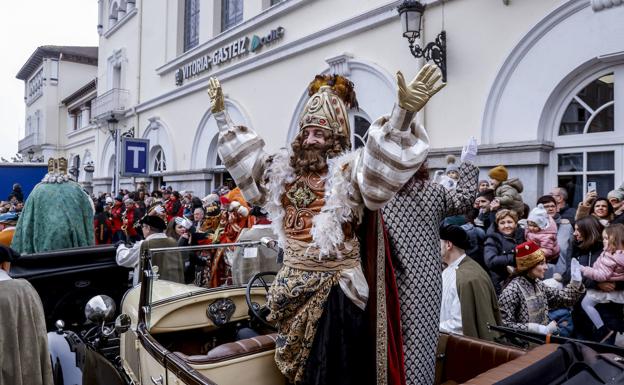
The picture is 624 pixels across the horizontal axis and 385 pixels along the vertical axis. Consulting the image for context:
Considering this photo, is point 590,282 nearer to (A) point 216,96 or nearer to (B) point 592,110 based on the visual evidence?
(B) point 592,110

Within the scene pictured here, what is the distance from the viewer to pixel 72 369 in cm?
337

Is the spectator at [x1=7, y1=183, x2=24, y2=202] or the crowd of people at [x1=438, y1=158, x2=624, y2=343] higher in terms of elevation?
the spectator at [x1=7, y1=183, x2=24, y2=202]

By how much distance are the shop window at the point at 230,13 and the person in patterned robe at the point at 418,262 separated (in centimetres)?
1049

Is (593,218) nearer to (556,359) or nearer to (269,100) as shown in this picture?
(556,359)

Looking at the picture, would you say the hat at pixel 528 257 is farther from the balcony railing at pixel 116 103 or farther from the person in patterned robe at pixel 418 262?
the balcony railing at pixel 116 103

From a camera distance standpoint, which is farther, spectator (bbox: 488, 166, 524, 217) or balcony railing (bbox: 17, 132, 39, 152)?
balcony railing (bbox: 17, 132, 39, 152)

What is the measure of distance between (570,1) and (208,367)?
213 inches

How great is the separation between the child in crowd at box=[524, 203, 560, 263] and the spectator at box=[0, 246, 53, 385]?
3861mm

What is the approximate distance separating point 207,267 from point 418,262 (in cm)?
191

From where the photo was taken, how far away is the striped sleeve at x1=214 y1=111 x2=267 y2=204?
8.45 feet

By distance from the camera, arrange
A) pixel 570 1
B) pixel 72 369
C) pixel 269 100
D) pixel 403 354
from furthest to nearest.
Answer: pixel 269 100 < pixel 570 1 < pixel 72 369 < pixel 403 354

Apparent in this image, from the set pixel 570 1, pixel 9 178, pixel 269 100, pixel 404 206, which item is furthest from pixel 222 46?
pixel 404 206

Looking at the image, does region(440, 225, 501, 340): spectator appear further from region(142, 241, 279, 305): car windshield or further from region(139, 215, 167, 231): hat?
region(139, 215, 167, 231): hat

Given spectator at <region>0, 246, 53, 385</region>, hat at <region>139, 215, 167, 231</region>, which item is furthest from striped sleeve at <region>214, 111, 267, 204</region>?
hat at <region>139, 215, 167, 231</region>
